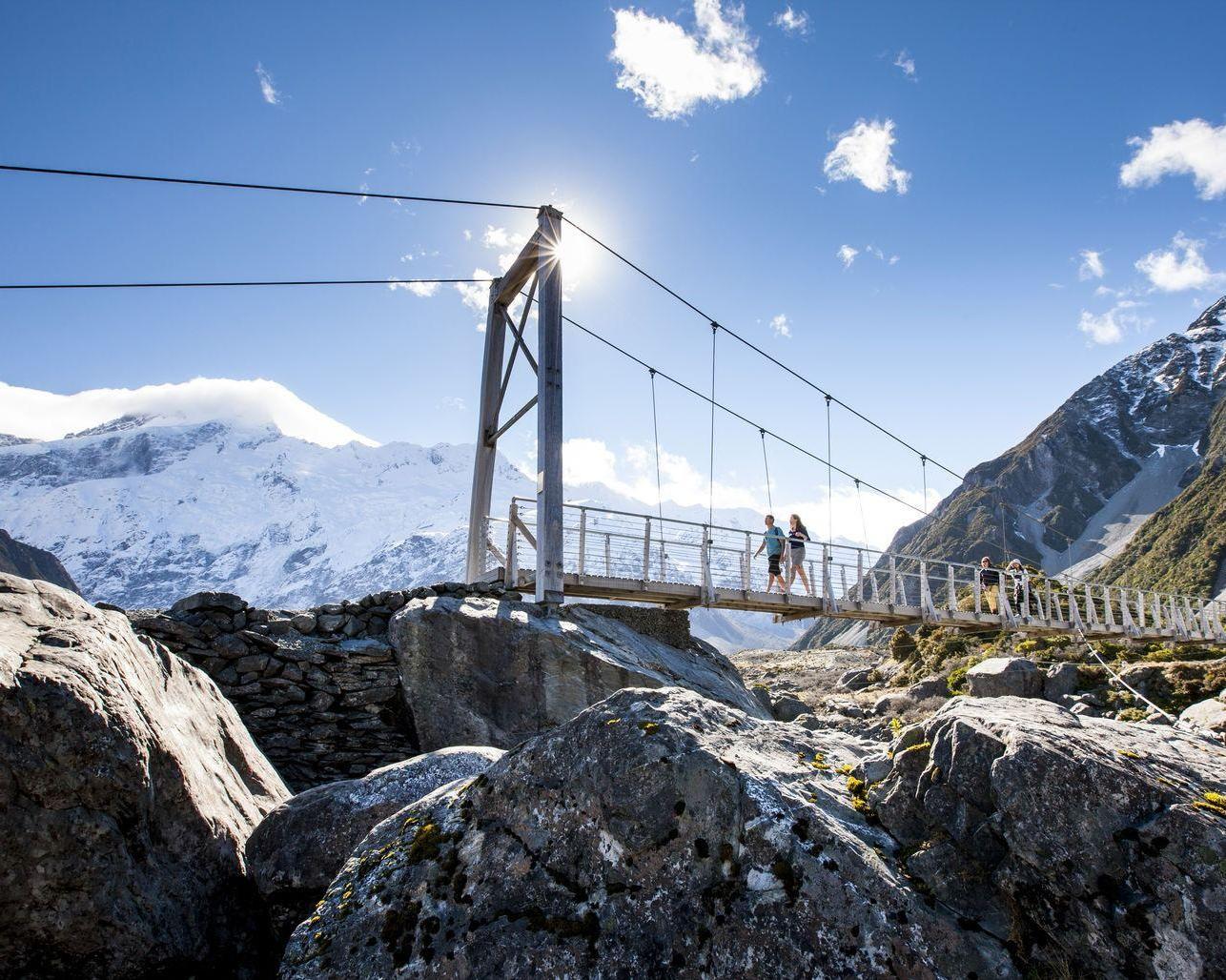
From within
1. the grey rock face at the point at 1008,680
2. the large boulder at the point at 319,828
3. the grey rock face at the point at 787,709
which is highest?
the grey rock face at the point at 1008,680

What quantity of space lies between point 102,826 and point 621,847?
2.56 metres

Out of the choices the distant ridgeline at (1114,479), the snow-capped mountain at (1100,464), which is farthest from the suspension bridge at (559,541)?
the snow-capped mountain at (1100,464)

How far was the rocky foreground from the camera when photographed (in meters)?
2.99

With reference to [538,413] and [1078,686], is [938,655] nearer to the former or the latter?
[1078,686]

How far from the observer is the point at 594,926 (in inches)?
124

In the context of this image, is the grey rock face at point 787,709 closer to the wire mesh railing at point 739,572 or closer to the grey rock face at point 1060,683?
the wire mesh railing at point 739,572

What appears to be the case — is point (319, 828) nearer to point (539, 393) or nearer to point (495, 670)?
point (495, 670)

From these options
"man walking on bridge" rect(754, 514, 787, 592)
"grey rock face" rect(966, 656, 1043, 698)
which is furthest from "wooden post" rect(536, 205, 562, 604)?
"grey rock face" rect(966, 656, 1043, 698)

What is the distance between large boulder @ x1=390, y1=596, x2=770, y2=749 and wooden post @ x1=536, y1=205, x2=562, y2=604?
43.4 inches

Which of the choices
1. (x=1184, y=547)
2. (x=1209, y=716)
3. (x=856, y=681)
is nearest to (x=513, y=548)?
(x=1209, y=716)

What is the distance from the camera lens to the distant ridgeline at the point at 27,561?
129363 mm

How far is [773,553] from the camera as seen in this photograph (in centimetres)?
1675

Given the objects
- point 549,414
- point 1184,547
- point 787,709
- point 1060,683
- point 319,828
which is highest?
point 1184,547

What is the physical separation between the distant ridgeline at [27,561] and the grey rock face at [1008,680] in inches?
5426
